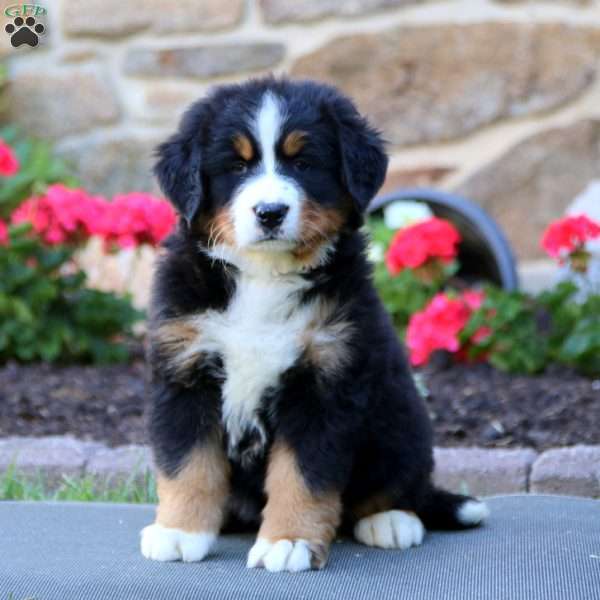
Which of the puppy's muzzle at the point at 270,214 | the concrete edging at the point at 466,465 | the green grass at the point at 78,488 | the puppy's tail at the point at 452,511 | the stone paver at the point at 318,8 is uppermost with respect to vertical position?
the stone paver at the point at 318,8

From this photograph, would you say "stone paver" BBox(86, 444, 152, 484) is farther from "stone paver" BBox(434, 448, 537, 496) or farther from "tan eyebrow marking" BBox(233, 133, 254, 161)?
"tan eyebrow marking" BBox(233, 133, 254, 161)

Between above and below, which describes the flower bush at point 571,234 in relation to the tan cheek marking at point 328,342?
below

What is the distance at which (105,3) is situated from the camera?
7480 millimetres

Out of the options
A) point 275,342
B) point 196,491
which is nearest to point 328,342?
point 275,342

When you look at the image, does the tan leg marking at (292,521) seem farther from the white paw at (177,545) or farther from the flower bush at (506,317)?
the flower bush at (506,317)

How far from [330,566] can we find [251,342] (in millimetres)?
647

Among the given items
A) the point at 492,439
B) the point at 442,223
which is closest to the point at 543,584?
the point at 492,439

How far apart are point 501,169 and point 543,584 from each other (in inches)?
179

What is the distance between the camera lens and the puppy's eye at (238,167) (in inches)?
130

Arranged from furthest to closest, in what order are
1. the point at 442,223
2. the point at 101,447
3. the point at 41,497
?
the point at 442,223
the point at 101,447
the point at 41,497

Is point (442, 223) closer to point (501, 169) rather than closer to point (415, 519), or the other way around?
point (501, 169)

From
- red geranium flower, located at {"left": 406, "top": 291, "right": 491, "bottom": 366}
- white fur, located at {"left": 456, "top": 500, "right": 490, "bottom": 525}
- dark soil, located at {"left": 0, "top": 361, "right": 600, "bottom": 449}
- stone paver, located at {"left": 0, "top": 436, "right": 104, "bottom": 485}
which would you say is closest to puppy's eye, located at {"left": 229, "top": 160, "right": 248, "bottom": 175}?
white fur, located at {"left": 456, "top": 500, "right": 490, "bottom": 525}

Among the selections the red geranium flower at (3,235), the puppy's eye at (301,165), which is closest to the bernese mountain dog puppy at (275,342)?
the puppy's eye at (301,165)

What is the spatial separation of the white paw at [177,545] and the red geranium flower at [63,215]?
3067mm
